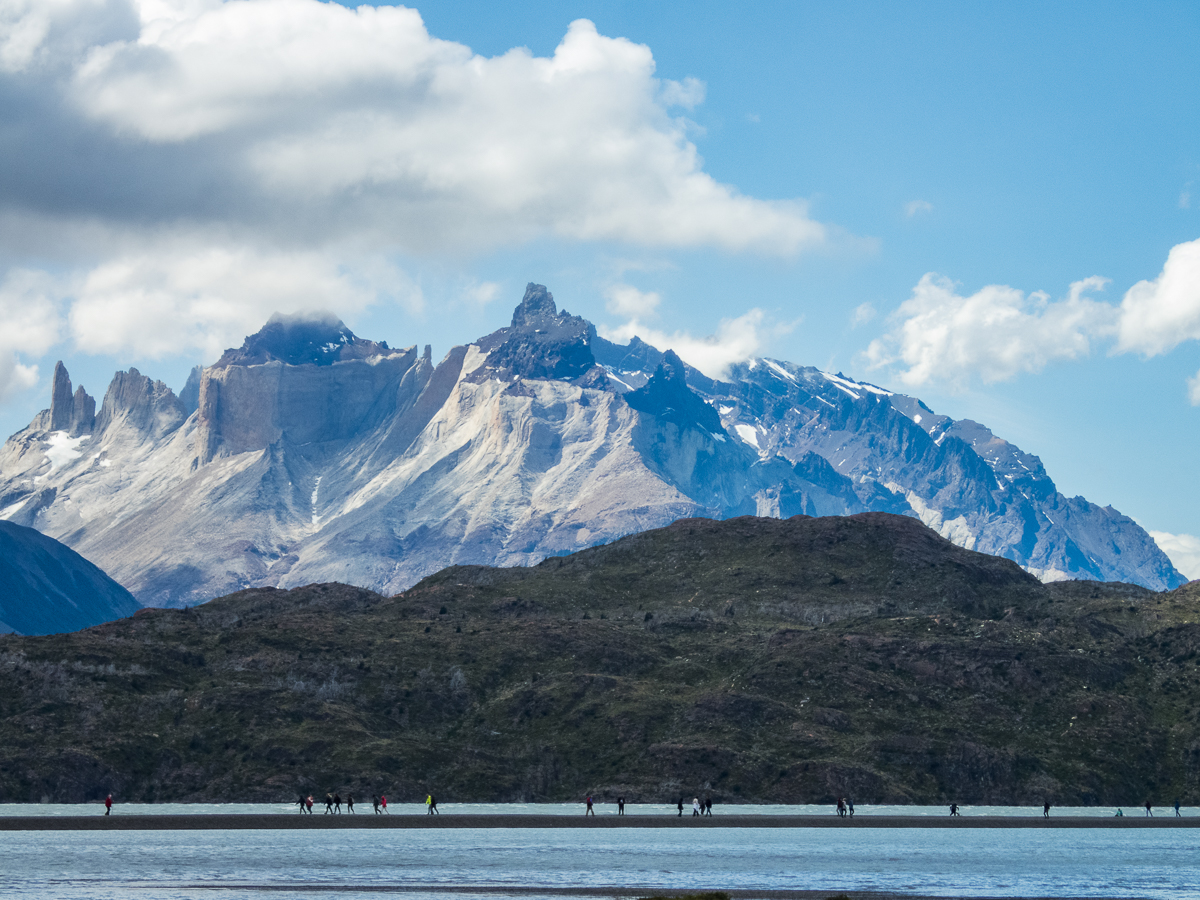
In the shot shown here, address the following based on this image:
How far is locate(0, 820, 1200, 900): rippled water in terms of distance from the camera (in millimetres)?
107062

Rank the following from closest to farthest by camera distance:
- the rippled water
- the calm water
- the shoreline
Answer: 1. the rippled water
2. the calm water
3. the shoreline

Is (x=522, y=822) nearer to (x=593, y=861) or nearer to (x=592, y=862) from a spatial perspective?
(x=593, y=861)

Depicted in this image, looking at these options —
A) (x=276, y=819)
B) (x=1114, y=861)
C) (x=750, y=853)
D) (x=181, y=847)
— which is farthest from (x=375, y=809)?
(x=1114, y=861)

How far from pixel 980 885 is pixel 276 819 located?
97931 millimetres

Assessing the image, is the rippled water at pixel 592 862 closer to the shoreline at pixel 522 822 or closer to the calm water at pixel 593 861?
the calm water at pixel 593 861

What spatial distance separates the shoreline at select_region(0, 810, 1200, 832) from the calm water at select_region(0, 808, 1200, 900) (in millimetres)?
6116

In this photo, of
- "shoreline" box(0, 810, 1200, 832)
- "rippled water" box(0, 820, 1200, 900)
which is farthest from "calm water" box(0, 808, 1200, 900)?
"shoreline" box(0, 810, 1200, 832)

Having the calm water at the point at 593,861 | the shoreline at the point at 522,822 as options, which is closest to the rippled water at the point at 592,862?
the calm water at the point at 593,861

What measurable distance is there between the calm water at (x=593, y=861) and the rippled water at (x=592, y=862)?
184mm

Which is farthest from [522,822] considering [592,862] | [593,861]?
[592,862]

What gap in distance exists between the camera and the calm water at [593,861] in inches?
4222

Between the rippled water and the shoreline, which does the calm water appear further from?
the shoreline

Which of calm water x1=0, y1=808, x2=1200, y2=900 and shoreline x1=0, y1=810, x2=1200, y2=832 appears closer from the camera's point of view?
calm water x1=0, y1=808, x2=1200, y2=900

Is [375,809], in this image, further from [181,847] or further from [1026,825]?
[1026,825]
